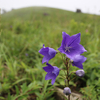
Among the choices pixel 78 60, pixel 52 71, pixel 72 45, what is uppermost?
pixel 72 45

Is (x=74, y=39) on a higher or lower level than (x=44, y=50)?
higher

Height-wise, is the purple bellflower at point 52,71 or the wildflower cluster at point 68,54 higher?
the wildflower cluster at point 68,54

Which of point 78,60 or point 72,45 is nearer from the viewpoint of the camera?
point 78,60

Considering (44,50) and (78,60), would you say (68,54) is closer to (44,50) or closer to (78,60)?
(78,60)

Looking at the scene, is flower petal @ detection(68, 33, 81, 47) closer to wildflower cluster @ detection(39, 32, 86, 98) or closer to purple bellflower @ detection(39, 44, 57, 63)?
wildflower cluster @ detection(39, 32, 86, 98)

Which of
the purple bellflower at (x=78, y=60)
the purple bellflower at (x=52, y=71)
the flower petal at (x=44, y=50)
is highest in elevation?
the flower petal at (x=44, y=50)

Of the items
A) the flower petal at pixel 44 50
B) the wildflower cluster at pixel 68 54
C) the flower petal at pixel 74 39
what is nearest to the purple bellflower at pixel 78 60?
the wildflower cluster at pixel 68 54

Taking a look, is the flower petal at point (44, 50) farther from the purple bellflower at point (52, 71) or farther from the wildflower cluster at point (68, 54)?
the purple bellflower at point (52, 71)

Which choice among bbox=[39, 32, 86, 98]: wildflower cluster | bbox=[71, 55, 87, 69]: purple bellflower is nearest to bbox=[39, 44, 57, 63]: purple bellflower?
bbox=[39, 32, 86, 98]: wildflower cluster

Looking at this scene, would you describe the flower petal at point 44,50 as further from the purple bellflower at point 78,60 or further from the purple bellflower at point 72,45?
the purple bellflower at point 78,60

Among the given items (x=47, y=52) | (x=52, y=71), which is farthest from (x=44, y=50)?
(x=52, y=71)

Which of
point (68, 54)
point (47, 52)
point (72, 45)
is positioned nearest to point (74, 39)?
point (72, 45)
